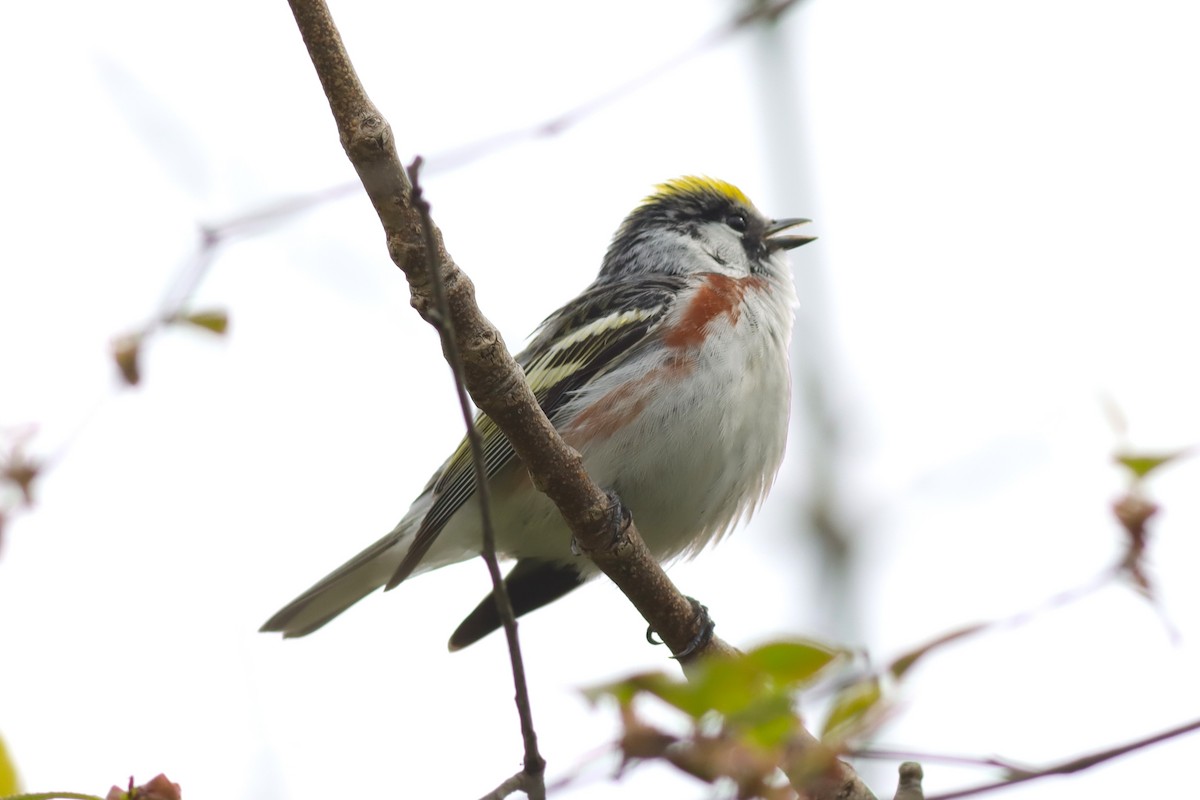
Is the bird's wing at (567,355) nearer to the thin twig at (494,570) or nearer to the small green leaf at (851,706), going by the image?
the thin twig at (494,570)

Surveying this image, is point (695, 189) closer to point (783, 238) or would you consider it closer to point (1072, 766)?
point (783, 238)

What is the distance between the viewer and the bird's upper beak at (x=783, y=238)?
7.76m

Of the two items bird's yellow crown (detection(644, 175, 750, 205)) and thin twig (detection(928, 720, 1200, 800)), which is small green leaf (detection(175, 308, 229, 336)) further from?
bird's yellow crown (detection(644, 175, 750, 205))

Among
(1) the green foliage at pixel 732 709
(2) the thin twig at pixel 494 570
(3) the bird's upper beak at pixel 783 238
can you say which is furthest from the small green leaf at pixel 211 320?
(3) the bird's upper beak at pixel 783 238

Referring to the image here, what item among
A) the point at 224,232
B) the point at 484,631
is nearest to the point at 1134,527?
the point at 224,232

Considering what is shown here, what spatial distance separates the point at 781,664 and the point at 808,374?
6.01 m

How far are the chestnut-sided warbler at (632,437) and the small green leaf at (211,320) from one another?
84.3 inches

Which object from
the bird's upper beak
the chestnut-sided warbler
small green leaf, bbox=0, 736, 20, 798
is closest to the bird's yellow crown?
the bird's upper beak

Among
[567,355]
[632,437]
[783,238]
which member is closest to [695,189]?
[783,238]

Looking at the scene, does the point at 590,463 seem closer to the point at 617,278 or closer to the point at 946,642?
the point at 617,278

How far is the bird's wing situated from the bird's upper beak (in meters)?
1.05

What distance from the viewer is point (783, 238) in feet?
25.5

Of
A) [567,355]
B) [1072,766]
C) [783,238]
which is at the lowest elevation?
[1072,766]

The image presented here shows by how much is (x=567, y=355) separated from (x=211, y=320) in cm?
293
